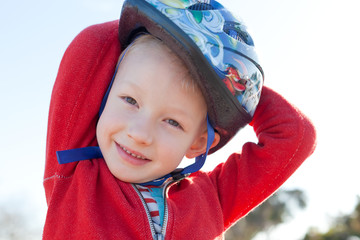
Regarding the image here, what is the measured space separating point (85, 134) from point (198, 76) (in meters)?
0.71

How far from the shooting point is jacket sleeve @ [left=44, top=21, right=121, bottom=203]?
2.36 metres

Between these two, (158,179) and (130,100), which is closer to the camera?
(130,100)

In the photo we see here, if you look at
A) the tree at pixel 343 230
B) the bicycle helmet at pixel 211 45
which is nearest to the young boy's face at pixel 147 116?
the bicycle helmet at pixel 211 45

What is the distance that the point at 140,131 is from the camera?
7.22 feet

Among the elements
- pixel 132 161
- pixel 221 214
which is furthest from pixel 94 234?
pixel 221 214

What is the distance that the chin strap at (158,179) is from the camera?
229cm

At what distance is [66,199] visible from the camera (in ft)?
7.29

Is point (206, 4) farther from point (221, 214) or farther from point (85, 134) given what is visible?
point (221, 214)

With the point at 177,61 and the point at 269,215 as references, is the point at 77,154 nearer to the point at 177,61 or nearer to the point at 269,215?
the point at 177,61

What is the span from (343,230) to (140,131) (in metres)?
19.8

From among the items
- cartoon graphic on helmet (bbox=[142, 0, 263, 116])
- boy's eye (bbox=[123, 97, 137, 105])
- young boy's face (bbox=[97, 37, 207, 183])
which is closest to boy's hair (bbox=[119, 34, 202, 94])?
young boy's face (bbox=[97, 37, 207, 183])

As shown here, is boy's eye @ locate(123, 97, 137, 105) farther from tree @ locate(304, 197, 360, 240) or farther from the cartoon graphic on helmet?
tree @ locate(304, 197, 360, 240)

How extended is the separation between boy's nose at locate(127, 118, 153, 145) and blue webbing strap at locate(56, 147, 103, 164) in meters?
0.30

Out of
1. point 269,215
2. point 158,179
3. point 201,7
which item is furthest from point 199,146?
point 269,215
